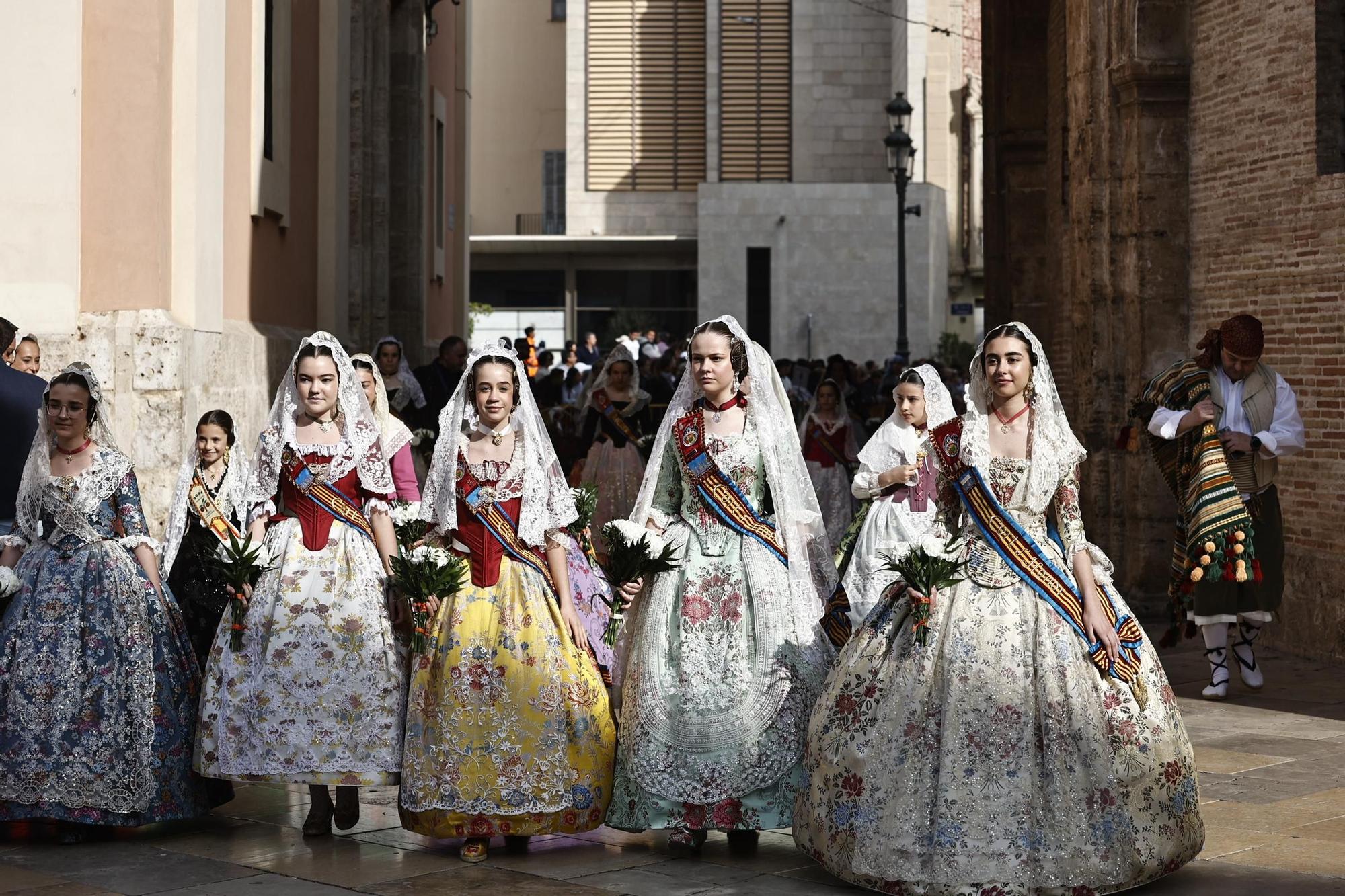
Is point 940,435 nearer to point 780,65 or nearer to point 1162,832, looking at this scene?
point 1162,832

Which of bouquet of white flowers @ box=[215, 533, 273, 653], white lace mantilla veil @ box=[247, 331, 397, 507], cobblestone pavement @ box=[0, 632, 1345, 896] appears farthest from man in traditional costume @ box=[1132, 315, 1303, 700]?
bouquet of white flowers @ box=[215, 533, 273, 653]

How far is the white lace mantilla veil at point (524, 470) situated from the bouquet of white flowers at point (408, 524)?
52 millimetres

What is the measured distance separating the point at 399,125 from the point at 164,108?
830 centimetres

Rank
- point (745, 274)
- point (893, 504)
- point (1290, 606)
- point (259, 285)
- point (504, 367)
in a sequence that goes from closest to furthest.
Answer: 1. point (504, 367)
2. point (893, 504)
3. point (1290, 606)
4. point (259, 285)
5. point (745, 274)

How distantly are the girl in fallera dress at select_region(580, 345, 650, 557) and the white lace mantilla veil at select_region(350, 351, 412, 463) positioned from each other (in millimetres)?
5814

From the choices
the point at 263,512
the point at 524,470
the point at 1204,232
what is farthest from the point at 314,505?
the point at 1204,232

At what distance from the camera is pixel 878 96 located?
4334cm

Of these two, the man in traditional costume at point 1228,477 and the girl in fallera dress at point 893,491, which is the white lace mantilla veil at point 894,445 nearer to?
the girl in fallera dress at point 893,491

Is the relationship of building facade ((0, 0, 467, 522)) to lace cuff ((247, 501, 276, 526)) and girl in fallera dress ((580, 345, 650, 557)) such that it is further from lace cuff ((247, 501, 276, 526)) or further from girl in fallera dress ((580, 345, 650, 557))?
Result: lace cuff ((247, 501, 276, 526))

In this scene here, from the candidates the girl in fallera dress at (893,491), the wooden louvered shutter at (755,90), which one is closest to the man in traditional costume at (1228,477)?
the girl in fallera dress at (893,491)

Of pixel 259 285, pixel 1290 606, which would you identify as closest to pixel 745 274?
pixel 259 285

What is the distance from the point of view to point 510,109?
1887 inches

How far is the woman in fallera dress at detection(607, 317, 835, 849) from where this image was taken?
6613 millimetres

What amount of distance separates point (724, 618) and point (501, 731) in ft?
2.88
